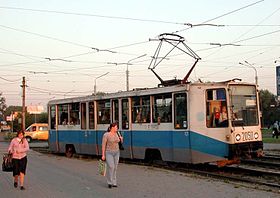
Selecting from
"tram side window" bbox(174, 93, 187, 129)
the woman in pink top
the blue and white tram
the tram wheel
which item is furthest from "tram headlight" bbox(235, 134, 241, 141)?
the tram wheel

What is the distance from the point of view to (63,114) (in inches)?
938

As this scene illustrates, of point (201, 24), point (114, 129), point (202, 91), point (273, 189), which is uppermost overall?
point (201, 24)

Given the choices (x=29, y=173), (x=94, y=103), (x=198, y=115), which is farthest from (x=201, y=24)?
(x=29, y=173)

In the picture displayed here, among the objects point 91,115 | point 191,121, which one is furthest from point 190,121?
point 91,115

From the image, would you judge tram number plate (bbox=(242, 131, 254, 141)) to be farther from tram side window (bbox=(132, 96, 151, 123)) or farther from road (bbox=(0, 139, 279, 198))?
tram side window (bbox=(132, 96, 151, 123))

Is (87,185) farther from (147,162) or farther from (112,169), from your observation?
(147,162)

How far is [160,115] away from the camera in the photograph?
16578mm

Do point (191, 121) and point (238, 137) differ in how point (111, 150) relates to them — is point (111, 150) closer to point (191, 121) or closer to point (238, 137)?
point (191, 121)

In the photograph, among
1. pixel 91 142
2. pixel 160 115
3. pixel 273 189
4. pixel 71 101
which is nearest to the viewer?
pixel 273 189

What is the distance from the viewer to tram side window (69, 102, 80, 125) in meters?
22.1

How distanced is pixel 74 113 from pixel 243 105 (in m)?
9.69

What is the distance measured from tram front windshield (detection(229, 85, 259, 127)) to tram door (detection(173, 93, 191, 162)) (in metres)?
1.53

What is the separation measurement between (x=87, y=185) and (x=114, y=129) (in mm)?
1686

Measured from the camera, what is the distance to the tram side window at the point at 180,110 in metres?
15.4
